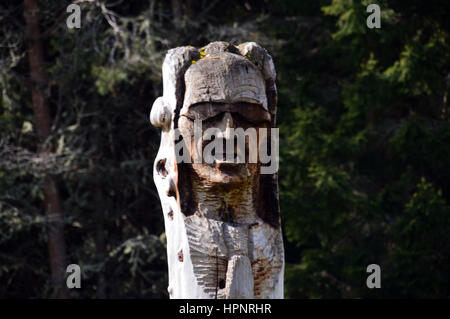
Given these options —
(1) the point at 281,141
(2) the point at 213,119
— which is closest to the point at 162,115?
(2) the point at 213,119

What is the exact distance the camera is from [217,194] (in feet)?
17.7

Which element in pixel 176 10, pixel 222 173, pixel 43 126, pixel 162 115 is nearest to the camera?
pixel 222 173

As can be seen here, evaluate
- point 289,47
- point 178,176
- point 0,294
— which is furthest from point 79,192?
point 178,176

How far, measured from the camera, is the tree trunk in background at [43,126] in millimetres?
12148

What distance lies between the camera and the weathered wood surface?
5.24m

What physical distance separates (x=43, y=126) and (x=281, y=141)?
13.0ft

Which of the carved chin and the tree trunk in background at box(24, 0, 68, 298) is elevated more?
the tree trunk in background at box(24, 0, 68, 298)

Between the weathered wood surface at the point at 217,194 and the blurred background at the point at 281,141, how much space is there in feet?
18.6

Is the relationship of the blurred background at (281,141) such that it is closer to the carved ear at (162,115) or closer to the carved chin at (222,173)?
the carved ear at (162,115)

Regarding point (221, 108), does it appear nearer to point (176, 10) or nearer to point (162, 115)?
point (162, 115)

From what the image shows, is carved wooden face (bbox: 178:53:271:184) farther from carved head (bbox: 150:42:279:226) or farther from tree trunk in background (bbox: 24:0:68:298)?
tree trunk in background (bbox: 24:0:68:298)

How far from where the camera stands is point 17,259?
40.5 ft

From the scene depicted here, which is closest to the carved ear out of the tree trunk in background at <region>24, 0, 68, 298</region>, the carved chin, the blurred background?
the carved chin

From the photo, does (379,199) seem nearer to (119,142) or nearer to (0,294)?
(119,142)
